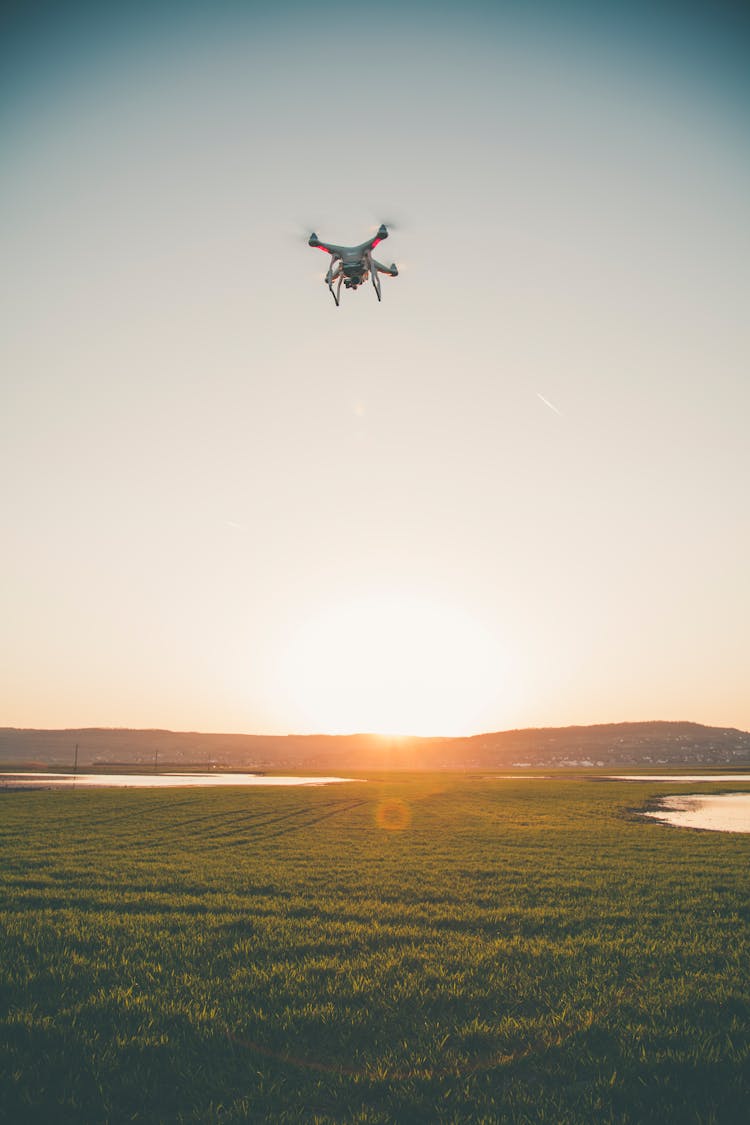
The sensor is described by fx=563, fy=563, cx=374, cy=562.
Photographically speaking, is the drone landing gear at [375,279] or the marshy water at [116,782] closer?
the drone landing gear at [375,279]

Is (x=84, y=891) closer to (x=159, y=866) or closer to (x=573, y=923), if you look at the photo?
(x=159, y=866)

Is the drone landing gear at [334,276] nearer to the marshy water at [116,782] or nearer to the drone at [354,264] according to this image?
the drone at [354,264]

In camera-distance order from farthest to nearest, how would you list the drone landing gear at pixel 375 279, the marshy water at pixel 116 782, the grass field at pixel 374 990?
the marshy water at pixel 116 782
the drone landing gear at pixel 375 279
the grass field at pixel 374 990

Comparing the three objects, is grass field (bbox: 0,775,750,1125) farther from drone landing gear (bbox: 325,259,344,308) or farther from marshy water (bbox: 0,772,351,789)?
marshy water (bbox: 0,772,351,789)

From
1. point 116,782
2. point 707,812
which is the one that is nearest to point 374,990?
point 707,812

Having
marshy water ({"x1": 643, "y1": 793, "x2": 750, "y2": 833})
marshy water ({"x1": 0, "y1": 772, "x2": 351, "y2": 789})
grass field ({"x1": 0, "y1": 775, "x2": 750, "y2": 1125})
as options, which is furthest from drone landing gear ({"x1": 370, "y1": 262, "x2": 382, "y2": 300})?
marshy water ({"x1": 0, "y1": 772, "x2": 351, "y2": 789})

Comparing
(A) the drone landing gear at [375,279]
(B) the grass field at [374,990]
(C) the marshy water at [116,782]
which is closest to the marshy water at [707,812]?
(B) the grass field at [374,990]

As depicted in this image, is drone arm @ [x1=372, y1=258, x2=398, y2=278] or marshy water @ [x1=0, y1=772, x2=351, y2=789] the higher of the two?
drone arm @ [x1=372, y1=258, x2=398, y2=278]

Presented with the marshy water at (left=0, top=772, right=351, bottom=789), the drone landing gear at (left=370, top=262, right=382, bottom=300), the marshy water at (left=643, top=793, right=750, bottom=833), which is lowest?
the marshy water at (left=0, top=772, right=351, bottom=789)
